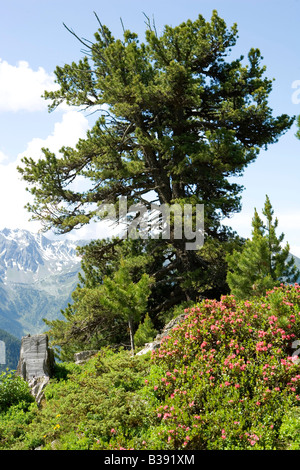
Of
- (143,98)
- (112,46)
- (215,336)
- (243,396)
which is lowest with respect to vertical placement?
(243,396)

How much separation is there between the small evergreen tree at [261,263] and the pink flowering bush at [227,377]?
367cm

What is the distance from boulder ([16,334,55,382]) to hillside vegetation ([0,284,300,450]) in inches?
95.5

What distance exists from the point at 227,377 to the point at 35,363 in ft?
26.0

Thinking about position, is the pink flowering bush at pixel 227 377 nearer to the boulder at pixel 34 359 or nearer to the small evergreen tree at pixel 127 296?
the boulder at pixel 34 359

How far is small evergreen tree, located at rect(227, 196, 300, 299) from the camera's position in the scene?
1342 cm

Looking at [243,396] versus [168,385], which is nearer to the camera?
[243,396]

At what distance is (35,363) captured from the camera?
42.0 ft

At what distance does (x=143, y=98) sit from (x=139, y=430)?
559 inches

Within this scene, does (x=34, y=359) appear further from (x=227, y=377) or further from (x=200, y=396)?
(x=227, y=377)

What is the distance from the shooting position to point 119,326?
21328 millimetres

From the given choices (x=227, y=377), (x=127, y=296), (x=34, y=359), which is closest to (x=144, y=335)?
(x=127, y=296)
